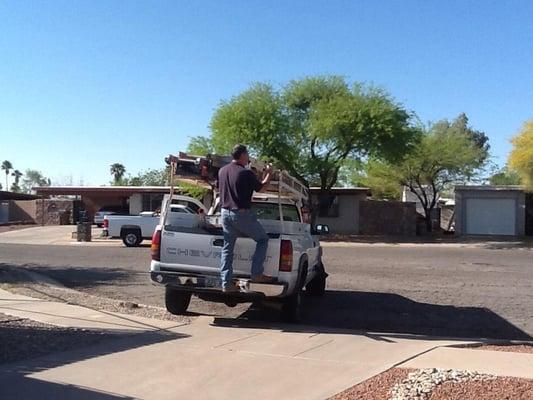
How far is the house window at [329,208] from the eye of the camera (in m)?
41.8

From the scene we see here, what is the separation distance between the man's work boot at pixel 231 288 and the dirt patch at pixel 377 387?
313cm

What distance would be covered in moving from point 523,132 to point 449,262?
16831 millimetres

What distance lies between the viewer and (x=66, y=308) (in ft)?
36.9

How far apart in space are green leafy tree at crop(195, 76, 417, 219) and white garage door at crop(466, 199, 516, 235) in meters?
7.08

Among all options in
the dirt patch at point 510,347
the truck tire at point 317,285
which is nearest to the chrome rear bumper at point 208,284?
the dirt patch at point 510,347

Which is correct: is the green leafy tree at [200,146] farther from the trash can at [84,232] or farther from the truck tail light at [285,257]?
the truck tail light at [285,257]

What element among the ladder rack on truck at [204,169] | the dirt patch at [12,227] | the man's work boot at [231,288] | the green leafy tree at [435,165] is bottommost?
the man's work boot at [231,288]

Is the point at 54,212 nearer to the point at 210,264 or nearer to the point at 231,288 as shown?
the point at 210,264

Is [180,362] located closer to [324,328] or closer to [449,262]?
[324,328]

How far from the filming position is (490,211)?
40250mm

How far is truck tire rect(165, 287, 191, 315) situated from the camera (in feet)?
35.6

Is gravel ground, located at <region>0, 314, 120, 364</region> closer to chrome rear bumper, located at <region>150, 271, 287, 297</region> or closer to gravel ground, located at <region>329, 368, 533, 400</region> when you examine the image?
chrome rear bumper, located at <region>150, 271, 287, 297</region>

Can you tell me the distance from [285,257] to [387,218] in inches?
1265

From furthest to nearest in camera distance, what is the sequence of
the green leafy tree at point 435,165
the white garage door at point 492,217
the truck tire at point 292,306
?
the green leafy tree at point 435,165 → the white garage door at point 492,217 → the truck tire at point 292,306
